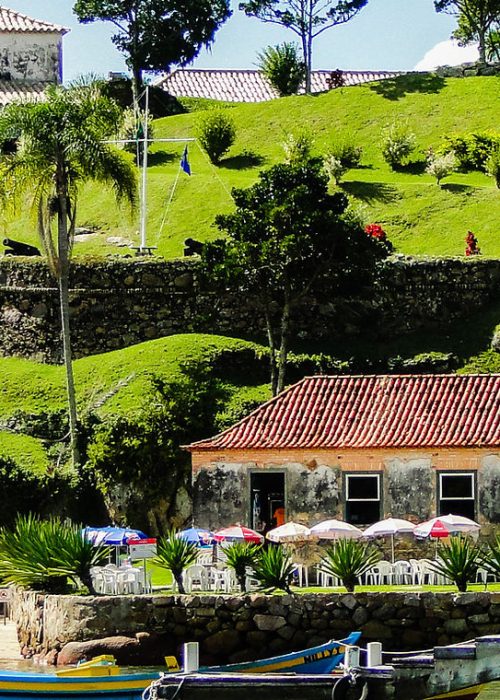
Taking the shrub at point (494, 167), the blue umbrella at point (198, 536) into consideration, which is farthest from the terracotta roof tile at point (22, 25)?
the blue umbrella at point (198, 536)

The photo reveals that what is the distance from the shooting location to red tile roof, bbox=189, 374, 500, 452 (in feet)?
161

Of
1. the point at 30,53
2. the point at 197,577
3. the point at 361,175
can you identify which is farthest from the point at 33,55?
the point at 197,577

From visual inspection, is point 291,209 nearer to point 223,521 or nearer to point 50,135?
point 50,135

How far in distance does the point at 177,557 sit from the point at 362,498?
8.59m

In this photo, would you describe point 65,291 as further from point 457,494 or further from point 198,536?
point 457,494

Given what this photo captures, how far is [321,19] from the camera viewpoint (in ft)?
317

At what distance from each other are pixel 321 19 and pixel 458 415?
164 feet

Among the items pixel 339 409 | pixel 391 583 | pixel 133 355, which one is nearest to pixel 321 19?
pixel 133 355

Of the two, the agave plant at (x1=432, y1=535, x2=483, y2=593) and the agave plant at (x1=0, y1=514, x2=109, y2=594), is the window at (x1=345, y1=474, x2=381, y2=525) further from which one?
the agave plant at (x1=0, y1=514, x2=109, y2=594)

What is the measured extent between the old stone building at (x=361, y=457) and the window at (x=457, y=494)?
24 millimetres

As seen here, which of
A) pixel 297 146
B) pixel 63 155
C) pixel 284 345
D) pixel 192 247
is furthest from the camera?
pixel 297 146

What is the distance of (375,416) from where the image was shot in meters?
50.1

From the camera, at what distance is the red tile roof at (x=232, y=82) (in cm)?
10219

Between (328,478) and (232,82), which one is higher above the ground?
(232,82)
